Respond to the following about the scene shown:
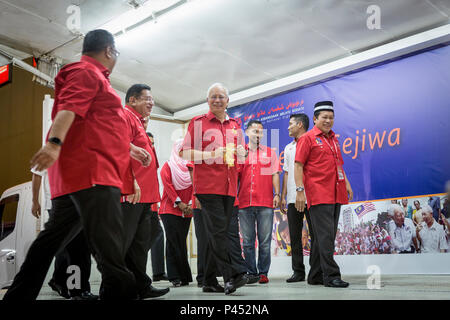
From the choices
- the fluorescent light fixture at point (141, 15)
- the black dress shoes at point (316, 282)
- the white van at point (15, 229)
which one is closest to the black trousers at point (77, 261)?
the black dress shoes at point (316, 282)

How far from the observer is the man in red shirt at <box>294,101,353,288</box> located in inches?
136

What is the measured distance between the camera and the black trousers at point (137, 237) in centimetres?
279

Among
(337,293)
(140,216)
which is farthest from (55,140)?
(337,293)

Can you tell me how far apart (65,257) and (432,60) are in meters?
4.62

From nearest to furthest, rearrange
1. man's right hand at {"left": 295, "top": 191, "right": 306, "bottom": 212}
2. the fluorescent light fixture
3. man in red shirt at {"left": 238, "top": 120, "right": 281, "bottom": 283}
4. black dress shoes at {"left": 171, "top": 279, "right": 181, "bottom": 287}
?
man's right hand at {"left": 295, "top": 191, "right": 306, "bottom": 212} < black dress shoes at {"left": 171, "top": 279, "right": 181, "bottom": 287} < man in red shirt at {"left": 238, "top": 120, "right": 281, "bottom": 283} < the fluorescent light fixture

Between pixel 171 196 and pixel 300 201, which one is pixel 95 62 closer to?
pixel 300 201

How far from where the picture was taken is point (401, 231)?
17.1ft

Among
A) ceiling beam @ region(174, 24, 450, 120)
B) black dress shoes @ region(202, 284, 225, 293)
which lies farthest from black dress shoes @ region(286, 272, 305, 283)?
ceiling beam @ region(174, 24, 450, 120)

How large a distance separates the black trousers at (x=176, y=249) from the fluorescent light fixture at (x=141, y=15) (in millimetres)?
2553

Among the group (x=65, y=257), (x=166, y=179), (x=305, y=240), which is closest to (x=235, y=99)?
(x=305, y=240)

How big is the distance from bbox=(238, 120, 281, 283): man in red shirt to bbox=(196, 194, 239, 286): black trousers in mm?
1418

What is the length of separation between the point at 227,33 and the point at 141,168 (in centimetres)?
330

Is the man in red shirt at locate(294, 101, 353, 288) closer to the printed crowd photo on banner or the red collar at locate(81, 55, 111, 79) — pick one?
the printed crowd photo on banner
